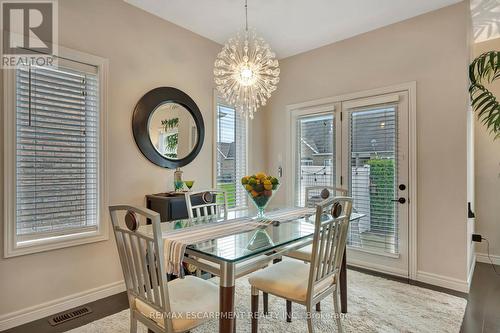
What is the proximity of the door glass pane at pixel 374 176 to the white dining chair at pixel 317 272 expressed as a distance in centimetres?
153

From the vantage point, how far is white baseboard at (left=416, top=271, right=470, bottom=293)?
2.71 meters

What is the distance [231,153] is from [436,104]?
2.52 metres

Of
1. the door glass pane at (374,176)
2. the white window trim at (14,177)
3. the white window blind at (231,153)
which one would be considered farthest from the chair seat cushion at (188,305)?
the door glass pane at (374,176)

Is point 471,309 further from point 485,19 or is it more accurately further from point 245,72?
point 485,19

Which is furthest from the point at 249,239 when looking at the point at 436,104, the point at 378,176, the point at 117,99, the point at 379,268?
the point at 436,104

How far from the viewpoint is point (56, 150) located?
7.78 feet

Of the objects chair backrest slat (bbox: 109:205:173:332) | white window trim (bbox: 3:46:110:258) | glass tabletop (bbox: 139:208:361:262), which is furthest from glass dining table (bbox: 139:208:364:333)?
white window trim (bbox: 3:46:110:258)

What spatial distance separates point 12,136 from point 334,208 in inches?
96.1

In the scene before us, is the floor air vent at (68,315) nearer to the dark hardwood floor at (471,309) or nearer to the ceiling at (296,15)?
the dark hardwood floor at (471,309)

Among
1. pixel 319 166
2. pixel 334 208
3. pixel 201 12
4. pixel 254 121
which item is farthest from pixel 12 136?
pixel 319 166

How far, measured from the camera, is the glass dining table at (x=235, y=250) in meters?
1.42

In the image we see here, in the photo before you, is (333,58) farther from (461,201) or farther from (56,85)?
(56,85)

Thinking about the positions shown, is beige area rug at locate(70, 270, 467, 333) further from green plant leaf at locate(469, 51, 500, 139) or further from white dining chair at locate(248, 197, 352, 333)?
green plant leaf at locate(469, 51, 500, 139)

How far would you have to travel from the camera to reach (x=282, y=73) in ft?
13.9
